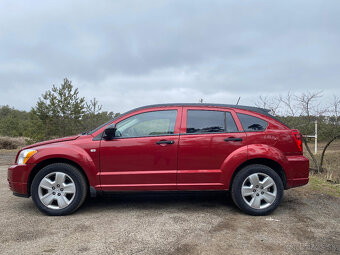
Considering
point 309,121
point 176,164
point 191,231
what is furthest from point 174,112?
point 309,121

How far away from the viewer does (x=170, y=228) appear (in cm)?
325

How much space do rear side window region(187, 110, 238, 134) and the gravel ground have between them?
977mm

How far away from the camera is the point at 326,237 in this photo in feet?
9.93

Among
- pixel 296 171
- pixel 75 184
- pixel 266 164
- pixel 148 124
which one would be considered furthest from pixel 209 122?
pixel 75 184

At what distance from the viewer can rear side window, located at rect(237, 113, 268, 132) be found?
3.93 meters

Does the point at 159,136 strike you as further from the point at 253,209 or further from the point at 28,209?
the point at 28,209

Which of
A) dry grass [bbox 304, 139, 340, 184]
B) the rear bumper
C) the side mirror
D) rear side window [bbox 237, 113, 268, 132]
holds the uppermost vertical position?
rear side window [bbox 237, 113, 268, 132]

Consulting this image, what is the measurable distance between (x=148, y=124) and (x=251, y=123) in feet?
5.24

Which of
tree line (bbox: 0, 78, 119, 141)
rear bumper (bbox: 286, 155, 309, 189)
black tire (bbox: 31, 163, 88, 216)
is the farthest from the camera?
tree line (bbox: 0, 78, 119, 141)

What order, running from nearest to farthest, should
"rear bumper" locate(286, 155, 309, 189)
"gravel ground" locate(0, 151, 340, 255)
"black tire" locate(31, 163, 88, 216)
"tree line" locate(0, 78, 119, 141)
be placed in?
"gravel ground" locate(0, 151, 340, 255)
"black tire" locate(31, 163, 88, 216)
"rear bumper" locate(286, 155, 309, 189)
"tree line" locate(0, 78, 119, 141)

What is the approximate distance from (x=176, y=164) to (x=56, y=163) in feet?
5.85

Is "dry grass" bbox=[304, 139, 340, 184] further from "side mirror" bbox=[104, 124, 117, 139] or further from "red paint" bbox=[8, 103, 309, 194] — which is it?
"side mirror" bbox=[104, 124, 117, 139]

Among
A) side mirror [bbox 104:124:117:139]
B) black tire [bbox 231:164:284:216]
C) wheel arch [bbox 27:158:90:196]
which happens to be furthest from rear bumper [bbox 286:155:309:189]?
wheel arch [bbox 27:158:90:196]

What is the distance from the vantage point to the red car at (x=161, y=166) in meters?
A: 3.72
